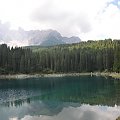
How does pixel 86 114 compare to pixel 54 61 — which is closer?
pixel 86 114

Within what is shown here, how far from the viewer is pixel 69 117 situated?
180 ft

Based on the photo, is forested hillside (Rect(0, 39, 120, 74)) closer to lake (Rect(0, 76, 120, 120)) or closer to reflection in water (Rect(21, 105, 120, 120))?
lake (Rect(0, 76, 120, 120))

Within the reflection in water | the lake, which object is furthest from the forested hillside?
the reflection in water

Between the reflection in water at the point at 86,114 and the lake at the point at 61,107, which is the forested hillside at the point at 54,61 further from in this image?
the reflection in water at the point at 86,114

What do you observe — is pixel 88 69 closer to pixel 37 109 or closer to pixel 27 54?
pixel 27 54

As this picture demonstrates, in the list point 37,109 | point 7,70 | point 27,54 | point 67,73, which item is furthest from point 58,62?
point 37,109

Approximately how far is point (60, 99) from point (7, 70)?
10298 centimetres

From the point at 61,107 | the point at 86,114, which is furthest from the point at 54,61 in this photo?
the point at 86,114

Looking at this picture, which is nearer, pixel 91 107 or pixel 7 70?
pixel 91 107

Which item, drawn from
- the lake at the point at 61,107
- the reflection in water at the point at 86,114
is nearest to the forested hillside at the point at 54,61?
the lake at the point at 61,107

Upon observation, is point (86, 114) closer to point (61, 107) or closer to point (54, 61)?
point (61, 107)

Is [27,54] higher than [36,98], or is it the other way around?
[27,54]

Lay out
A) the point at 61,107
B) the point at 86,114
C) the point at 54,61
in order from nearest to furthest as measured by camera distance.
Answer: the point at 86,114 < the point at 61,107 < the point at 54,61

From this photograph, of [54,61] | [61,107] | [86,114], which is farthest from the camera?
[54,61]
